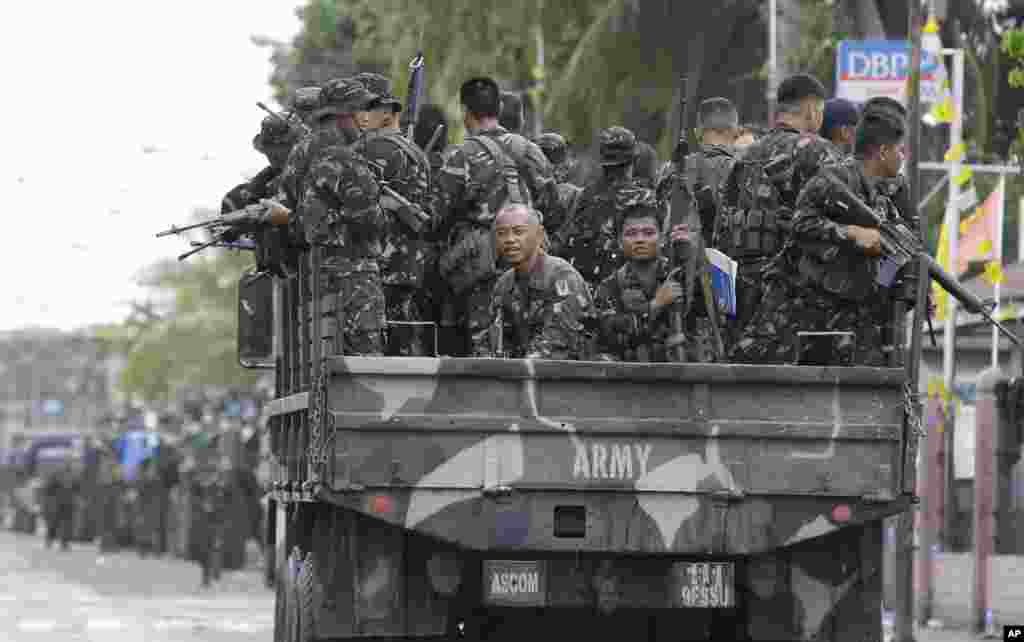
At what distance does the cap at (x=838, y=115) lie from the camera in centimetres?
1456

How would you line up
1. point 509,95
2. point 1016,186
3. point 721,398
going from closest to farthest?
point 721,398
point 509,95
point 1016,186

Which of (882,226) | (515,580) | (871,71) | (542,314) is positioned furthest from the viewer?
(871,71)

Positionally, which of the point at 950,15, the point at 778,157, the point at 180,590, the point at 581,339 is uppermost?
the point at 950,15

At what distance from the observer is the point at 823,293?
1346cm

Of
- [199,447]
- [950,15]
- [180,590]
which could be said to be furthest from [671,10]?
[199,447]

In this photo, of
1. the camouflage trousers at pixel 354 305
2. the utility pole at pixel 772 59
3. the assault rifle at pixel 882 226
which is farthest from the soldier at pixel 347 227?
the utility pole at pixel 772 59

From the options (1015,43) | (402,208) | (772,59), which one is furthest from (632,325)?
(772,59)

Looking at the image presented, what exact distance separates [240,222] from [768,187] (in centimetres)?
263

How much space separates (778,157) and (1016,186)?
16.6m

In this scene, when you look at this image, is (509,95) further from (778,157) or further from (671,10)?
(671,10)

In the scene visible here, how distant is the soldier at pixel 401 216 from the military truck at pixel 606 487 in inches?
57.4

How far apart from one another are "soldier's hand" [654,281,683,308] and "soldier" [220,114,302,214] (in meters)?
3.20

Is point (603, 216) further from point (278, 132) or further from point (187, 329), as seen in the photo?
point (187, 329)

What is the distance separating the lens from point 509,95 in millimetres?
16031
